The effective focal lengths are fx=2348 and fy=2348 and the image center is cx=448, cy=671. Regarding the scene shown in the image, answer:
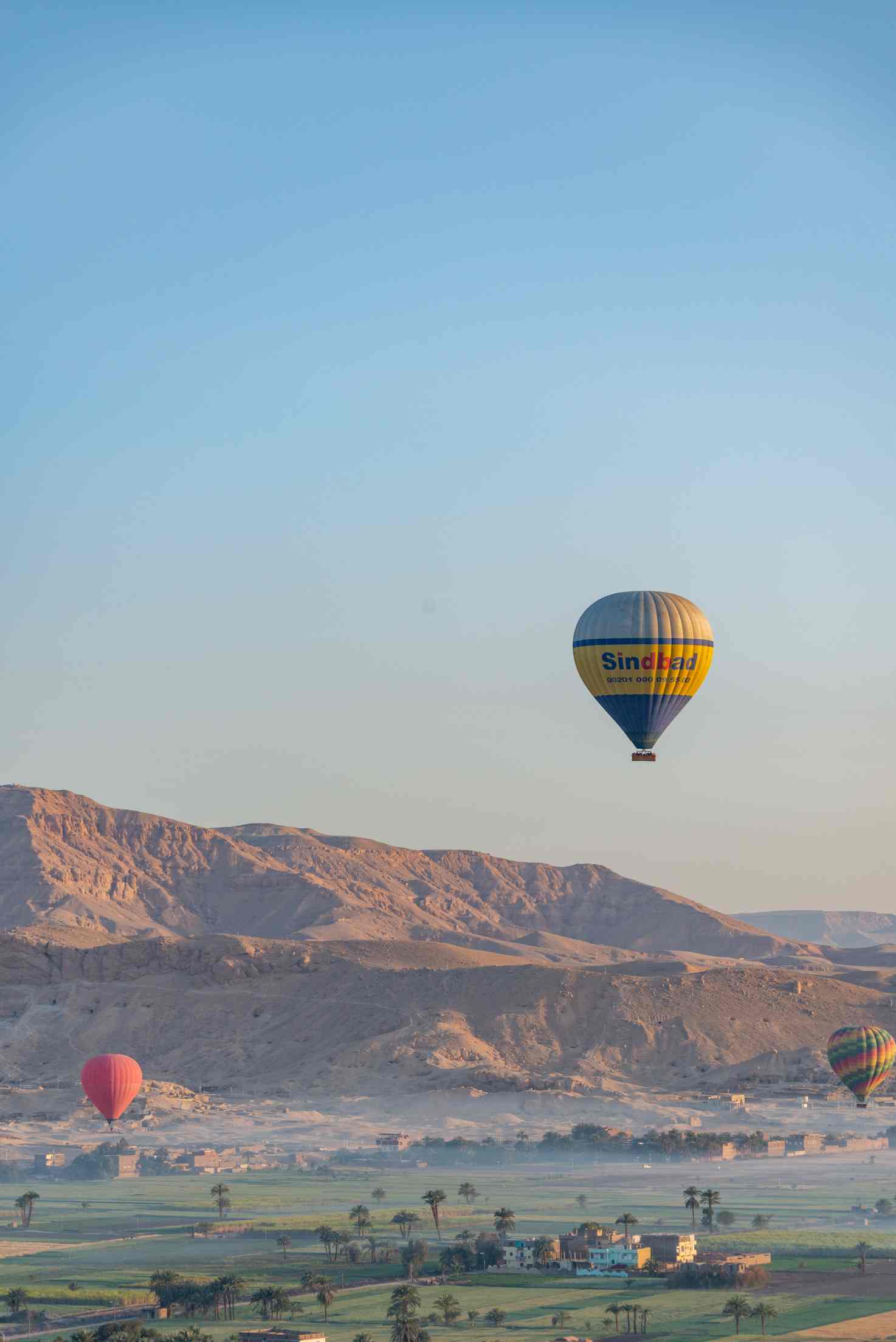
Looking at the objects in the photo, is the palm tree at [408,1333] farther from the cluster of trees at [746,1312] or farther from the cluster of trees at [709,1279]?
the cluster of trees at [709,1279]

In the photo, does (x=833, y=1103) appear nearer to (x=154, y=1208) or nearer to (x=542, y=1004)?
(x=542, y=1004)

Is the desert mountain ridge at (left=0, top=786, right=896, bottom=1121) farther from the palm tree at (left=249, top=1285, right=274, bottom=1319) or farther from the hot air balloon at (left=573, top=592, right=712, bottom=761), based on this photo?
the palm tree at (left=249, top=1285, right=274, bottom=1319)

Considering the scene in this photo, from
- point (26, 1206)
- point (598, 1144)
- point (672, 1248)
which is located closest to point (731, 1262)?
point (672, 1248)

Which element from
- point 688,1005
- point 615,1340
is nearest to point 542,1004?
point 688,1005

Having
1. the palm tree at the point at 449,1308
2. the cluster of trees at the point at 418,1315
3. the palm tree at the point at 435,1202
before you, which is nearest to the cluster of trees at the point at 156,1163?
the palm tree at the point at 435,1202

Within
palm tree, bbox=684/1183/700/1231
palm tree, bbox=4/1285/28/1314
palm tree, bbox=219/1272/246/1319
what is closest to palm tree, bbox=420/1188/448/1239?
palm tree, bbox=684/1183/700/1231
